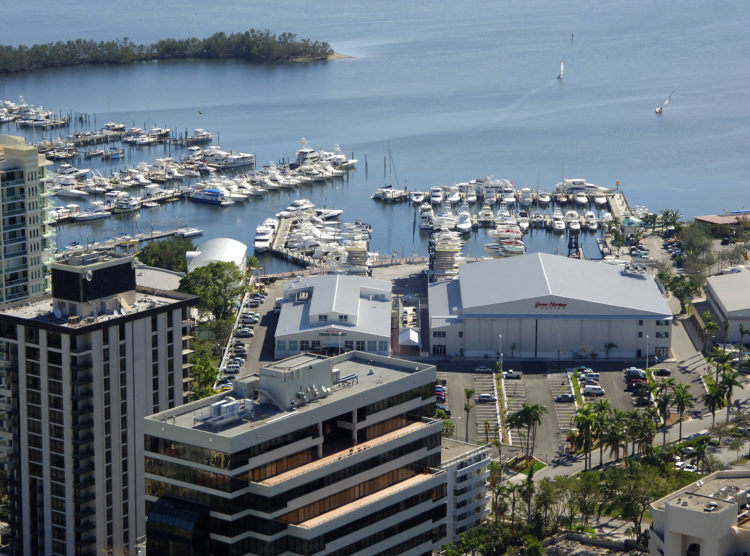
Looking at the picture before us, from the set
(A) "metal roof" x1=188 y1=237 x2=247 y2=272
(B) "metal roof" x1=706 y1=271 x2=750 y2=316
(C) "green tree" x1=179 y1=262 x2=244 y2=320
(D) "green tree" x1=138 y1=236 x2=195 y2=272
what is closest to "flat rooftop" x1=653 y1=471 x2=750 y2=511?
(B) "metal roof" x1=706 y1=271 x2=750 y2=316

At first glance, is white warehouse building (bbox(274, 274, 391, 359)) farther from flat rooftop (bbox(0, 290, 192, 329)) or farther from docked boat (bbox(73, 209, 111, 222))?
docked boat (bbox(73, 209, 111, 222))

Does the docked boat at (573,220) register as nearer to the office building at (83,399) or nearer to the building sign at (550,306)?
the building sign at (550,306)

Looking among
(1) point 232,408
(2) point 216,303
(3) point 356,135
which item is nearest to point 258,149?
(3) point 356,135

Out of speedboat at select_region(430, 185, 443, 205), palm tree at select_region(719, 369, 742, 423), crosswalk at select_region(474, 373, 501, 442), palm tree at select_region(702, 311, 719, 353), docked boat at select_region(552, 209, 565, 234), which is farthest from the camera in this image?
speedboat at select_region(430, 185, 443, 205)

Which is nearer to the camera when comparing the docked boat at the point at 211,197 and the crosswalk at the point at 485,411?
the crosswalk at the point at 485,411

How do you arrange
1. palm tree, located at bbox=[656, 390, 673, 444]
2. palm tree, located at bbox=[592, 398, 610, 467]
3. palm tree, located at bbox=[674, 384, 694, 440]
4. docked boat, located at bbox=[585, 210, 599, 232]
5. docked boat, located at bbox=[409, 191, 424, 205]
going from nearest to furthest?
1. palm tree, located at bbox=[592, 398, 610, 467]
2. palm tree, located at bbox=[674, 384, 694, 440]
3. palm tree, located at bbox=[656, 390, 673, 444]
4. docked boat, located at bbox=[585, 210, 599, 232]
5. docked boat, located at bbox=[409, 191, 424, 205]

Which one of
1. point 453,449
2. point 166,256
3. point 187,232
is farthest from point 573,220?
point 453,449

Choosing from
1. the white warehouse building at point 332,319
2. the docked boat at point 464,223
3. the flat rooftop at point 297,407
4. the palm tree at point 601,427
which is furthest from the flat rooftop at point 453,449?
the docked boat at point 464,223

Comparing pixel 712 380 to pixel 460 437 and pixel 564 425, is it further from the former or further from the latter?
pixel 460 437
